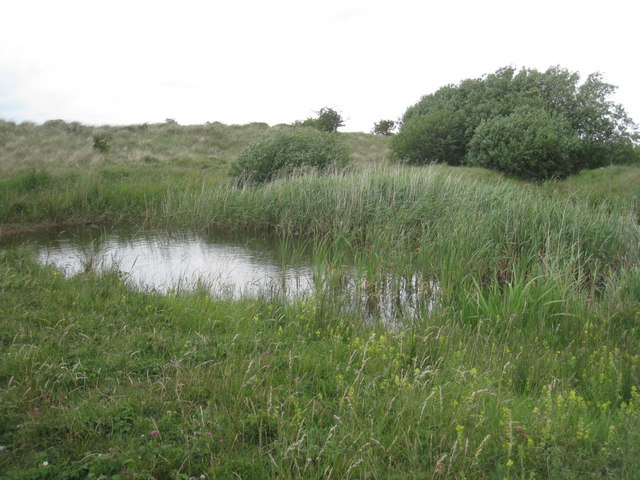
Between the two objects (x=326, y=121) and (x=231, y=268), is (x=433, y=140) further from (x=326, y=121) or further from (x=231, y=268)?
(x=231, y=268)

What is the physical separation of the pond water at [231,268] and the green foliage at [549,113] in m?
11.9

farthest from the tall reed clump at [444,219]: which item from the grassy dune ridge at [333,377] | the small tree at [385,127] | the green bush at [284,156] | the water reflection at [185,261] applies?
the small tree at [385,127]

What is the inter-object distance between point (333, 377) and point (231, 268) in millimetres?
5301

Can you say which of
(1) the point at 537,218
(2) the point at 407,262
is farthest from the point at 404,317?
(1) the point at 537,218

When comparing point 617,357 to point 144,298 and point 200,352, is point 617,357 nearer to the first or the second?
point 200,352

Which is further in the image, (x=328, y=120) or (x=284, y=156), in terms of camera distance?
(x=328, y=120)

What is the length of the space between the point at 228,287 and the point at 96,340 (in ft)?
8.00

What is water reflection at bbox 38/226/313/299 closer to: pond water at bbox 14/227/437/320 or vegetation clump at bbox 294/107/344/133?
pond water at bbox 14/227/437/320

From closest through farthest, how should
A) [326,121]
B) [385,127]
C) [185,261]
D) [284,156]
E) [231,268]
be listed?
[231,268] < [185,261] < [284,156] < [326,121] < [385,127]

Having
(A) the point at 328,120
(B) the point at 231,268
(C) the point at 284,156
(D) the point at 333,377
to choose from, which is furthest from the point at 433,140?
(D) the point at 333,377

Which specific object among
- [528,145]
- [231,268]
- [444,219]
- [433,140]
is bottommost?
[231,268]

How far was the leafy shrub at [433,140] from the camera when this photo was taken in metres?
20.7

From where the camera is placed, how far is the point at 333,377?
11.6 ft

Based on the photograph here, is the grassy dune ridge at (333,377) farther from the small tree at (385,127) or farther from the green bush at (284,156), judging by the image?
the small tree at (385,127)
